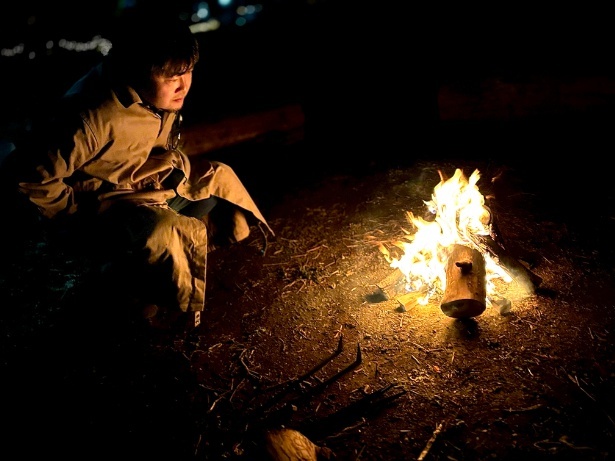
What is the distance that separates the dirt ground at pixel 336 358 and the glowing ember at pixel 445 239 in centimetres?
17

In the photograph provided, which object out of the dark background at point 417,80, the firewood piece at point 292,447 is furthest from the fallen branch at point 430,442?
the dark background at point 417,80

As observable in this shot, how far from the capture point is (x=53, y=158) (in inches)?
119

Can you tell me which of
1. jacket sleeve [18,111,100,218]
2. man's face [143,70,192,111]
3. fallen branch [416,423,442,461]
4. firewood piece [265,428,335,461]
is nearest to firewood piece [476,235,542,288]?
fallen branch [416,423,442,461]

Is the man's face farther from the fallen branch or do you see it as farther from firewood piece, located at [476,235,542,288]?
the fallen branch

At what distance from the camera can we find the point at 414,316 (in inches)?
145

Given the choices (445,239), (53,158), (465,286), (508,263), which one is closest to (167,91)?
(53,158)

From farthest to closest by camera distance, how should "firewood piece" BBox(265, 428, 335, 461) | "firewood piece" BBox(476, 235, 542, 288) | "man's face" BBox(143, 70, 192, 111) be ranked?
1. "firewood piece" BBox(476, 235, 542, 288)
2. "man's face" BBox(143, 70, 192, 111)
3. "firewood piece" BBox(265, 428, 335, 461)

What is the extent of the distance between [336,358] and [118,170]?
2.18 meters

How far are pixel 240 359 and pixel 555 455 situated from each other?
2177 millimetres

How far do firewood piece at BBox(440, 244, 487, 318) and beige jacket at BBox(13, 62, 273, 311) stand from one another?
6.19 ft

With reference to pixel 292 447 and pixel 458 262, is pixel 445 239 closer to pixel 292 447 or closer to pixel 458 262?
pixel 458 262

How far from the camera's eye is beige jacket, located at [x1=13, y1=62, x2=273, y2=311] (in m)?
3.07

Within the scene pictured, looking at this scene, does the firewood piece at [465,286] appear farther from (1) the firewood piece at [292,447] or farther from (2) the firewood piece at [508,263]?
(1) the firewood piece at [292,447]

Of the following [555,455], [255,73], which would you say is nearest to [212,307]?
[555,455]
